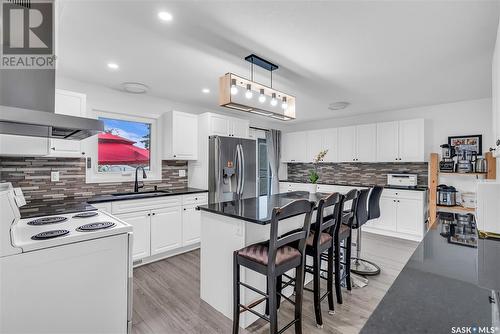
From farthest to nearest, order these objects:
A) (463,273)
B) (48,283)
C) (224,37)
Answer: (224,37) → (48,283) → (463,273)

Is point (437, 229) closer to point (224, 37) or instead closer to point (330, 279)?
point (330, 279)

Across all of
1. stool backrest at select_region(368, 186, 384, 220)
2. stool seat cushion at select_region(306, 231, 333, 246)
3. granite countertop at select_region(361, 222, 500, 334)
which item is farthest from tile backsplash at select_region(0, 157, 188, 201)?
granite countertop at select_region(361, 222, 500, 334)

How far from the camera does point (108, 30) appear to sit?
2082 millimetres

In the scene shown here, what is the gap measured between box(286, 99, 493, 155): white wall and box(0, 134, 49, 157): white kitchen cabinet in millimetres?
5660

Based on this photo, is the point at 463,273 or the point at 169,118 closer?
the point at 463,273

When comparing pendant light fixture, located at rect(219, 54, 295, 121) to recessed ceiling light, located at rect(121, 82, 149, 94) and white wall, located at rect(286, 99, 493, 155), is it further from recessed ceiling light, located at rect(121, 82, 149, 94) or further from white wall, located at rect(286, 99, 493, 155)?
white wall, located at rect(286, 99, 493, 155)

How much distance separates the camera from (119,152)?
3703 mm

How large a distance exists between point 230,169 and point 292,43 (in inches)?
87.5

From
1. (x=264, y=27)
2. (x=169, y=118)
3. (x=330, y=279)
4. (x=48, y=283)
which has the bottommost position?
(x=330, y=279)

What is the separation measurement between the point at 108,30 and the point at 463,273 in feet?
9.43

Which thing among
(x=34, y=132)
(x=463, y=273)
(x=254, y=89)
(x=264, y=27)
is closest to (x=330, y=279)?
(x=463, y=273)

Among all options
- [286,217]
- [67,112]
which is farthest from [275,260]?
[67,112]

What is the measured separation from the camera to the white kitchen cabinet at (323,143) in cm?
556

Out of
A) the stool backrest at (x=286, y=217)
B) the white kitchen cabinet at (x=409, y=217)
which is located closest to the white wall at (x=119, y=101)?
the stool backrest at (x=286, y=217)
